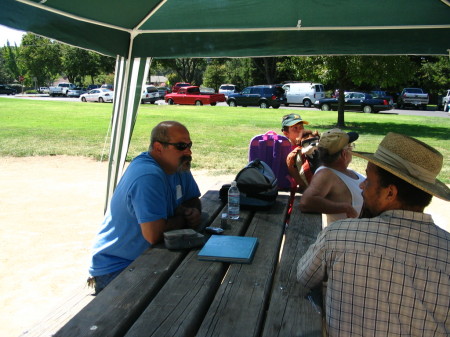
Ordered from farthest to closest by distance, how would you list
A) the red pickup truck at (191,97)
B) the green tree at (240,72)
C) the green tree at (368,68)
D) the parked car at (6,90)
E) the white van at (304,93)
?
the parked car at (6,90), the green tree at (240,72), the red pickup truck at (191,97), the white van at (304,93), the green tree at (368,68)

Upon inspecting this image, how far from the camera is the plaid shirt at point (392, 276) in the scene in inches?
65.9

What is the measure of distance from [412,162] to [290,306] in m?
0.81

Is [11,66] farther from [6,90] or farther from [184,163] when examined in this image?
[184,163]

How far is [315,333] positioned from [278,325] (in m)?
0.15

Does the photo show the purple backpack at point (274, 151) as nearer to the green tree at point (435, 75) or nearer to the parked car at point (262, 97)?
the parked car at point (262, 97)

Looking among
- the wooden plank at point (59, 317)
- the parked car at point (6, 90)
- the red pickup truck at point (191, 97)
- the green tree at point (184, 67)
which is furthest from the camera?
the green tree at point (184, 67)

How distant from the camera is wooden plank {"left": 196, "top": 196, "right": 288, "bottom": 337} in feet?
5.58

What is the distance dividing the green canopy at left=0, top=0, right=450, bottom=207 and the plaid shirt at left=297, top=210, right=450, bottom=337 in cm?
290

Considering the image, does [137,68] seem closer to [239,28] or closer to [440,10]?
[239,28]

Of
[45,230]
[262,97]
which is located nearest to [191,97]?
[262,97]

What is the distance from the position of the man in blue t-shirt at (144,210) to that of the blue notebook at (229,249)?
12.6 inches

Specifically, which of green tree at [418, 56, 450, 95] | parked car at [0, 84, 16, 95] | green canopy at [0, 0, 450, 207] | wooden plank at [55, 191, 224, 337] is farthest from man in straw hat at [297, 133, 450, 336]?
parked car at [0, 84, 16, 95]

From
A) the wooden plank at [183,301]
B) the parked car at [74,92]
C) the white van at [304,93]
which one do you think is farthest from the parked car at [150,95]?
the wooden plank at [183,301]

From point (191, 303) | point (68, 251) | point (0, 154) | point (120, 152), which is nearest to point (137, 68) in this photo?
point (120, 152)
